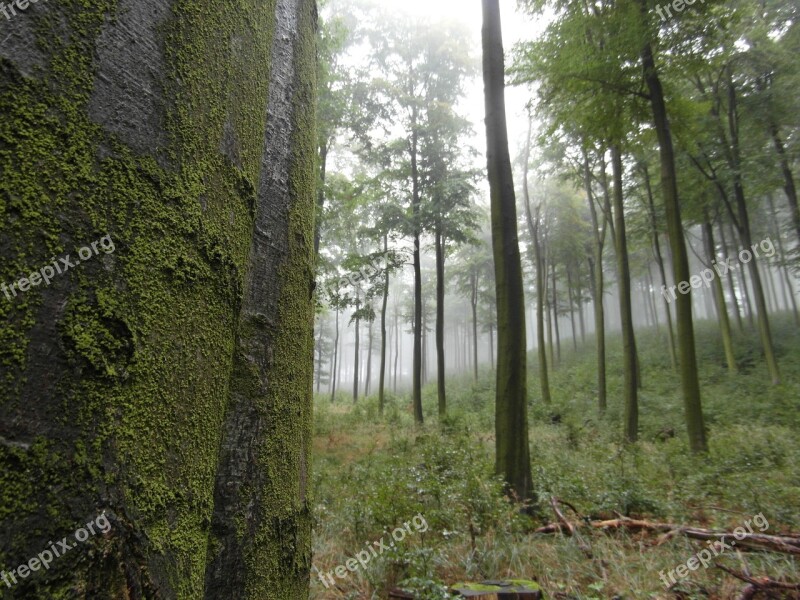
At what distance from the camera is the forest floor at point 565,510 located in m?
3.20

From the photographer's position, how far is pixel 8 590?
15.1 inches

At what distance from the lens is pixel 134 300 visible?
0.55 m

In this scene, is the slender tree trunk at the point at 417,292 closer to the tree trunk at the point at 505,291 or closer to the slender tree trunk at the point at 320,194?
the slender tree trunk at the point at 320,194

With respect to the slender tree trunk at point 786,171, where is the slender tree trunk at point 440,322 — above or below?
below

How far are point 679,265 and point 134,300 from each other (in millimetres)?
9426

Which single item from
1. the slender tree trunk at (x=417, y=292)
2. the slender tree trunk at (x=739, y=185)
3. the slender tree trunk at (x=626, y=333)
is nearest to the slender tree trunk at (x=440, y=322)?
the slender tree trunk at (x=417, y=292)

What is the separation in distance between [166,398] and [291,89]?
883mm

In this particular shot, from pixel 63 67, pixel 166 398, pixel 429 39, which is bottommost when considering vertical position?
pixel 166 398

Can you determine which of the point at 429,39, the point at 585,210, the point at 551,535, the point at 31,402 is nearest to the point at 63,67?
the point at 31,402

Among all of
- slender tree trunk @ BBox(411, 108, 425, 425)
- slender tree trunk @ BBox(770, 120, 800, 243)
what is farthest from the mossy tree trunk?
slender tree trunk @ BBox(770, 120, 800, 243)

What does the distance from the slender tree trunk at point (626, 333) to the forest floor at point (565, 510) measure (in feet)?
2.08

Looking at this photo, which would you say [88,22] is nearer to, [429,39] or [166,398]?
[166,398]

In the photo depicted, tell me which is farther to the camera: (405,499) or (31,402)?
(405,499)

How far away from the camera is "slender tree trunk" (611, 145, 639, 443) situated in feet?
34.8
